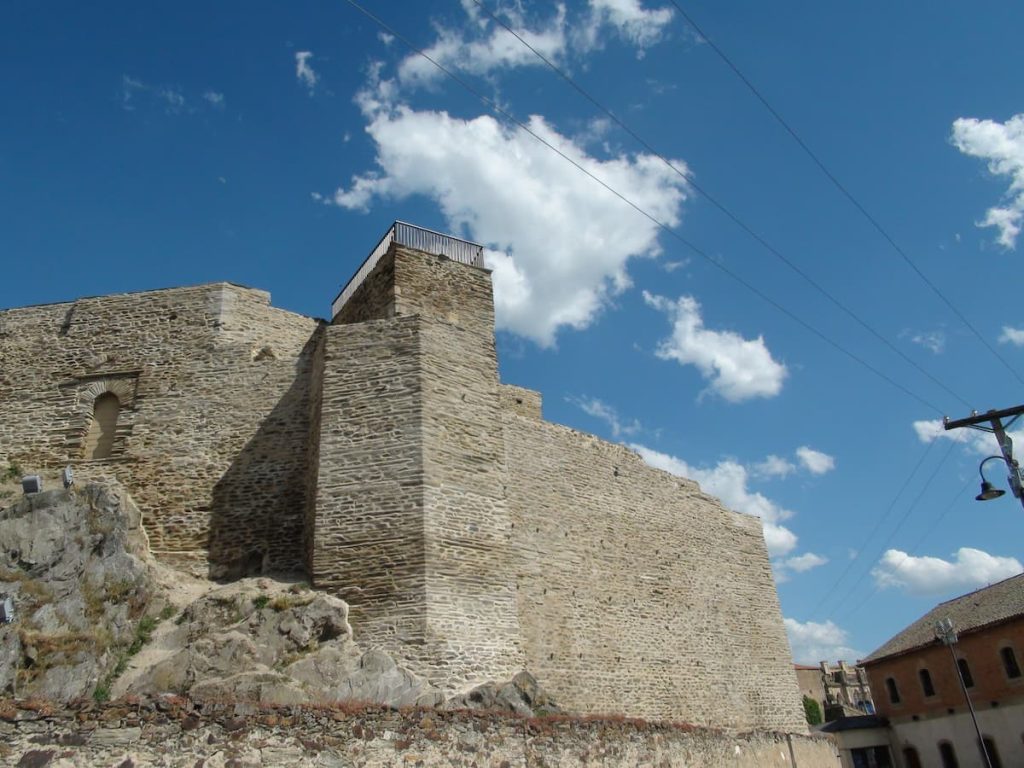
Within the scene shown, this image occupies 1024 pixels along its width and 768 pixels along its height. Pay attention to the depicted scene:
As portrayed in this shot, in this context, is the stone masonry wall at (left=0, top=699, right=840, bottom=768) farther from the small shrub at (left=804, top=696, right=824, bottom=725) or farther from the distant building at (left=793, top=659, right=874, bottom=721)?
the distant building at (left=793, top=659, right=874, bottom=721)

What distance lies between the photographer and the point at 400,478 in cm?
1389

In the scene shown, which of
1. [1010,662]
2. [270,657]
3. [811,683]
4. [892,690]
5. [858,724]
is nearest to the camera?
[270,657]

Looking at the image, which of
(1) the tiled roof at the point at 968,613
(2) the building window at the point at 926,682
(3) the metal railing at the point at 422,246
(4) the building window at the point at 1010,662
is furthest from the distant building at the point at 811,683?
(3) the metal railing at the point at 422,246

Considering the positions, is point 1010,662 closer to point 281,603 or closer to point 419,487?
point 419,487

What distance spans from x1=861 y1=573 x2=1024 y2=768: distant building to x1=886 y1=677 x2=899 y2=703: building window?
4cm

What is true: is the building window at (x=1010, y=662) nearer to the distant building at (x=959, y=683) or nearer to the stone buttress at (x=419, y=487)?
the distant building at (x=959, y=683)

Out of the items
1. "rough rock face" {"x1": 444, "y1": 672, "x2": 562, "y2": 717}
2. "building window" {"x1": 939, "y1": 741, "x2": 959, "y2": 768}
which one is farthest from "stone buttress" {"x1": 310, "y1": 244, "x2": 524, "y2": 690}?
"building window" {"x1": 939, "y1": 741, "x2": 959, "y2": 768}

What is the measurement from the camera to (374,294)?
17.1 metres

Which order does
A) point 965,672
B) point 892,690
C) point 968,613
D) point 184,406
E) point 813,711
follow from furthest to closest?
1. point 813,711
2. point 892,690
3. point 968,613
4. point 965,672
5. point 184,406

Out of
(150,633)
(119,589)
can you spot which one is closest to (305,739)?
(150,633)

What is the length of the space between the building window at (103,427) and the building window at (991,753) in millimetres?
27920

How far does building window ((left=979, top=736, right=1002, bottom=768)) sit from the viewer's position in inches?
1074

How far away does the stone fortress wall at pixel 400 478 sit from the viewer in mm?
13477

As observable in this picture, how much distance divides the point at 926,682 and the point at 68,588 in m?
30.2
